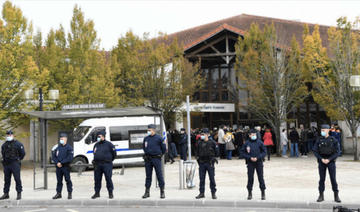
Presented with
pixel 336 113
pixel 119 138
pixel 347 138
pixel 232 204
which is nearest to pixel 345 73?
pixel 336 113

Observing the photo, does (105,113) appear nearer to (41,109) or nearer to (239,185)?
(41,109)

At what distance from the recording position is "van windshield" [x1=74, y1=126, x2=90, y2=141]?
17.6 meters

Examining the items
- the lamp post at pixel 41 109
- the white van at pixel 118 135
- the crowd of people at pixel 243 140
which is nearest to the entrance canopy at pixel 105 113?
the lamp post at pixel 41 109

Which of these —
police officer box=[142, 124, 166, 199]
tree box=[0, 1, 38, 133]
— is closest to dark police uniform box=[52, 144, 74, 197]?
police officer box=[142, 124, 166, 199]

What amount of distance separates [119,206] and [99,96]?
496 inches

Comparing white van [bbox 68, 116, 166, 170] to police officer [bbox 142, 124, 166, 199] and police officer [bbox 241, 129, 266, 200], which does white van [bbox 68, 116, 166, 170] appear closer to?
police officer [bbox 142, 124, 166, 199]

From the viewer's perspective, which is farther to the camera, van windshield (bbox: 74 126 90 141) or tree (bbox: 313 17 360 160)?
tree (bbox: 313 17 360 160)

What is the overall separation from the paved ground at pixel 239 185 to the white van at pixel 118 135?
1017 millimetres

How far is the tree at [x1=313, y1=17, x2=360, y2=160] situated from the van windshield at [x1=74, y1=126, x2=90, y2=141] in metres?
11.6

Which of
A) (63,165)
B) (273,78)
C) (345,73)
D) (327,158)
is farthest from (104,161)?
(273,78)

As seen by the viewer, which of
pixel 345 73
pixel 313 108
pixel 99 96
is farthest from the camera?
pixel 313 108

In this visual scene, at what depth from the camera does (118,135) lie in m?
18.4

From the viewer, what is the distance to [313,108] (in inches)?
1111

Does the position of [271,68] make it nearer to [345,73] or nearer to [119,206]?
[345,73]
